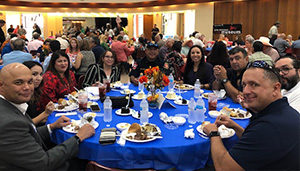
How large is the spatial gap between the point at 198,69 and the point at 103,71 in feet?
5.63

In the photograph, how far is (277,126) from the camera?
1.42m

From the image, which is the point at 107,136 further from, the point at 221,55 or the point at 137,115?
the point at 221,55

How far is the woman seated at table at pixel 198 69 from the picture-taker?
418 centimetres

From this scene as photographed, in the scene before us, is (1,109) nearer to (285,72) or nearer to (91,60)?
(285,72)

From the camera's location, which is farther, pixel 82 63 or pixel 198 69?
pixel 82 63

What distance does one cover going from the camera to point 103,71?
4141 millimetres

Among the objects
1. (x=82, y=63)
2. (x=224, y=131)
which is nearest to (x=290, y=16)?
(x=82, y=63)

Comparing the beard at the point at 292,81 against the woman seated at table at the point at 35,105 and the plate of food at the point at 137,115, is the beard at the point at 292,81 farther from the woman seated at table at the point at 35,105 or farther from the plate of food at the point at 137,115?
the woman seated at table at the point at 35,105

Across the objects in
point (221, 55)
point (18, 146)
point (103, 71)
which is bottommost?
point (18, 146)

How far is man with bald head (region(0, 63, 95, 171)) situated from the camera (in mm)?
1494

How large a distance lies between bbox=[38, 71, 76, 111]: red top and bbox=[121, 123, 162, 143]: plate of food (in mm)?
1474

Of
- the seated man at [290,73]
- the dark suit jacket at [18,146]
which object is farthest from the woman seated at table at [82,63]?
the seated man at [290,73]

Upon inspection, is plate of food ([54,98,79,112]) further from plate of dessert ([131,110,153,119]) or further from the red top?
plate of dessert ([131,110,153,119])

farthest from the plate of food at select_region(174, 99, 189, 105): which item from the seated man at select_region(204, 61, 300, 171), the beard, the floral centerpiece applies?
the seated man at select_region(204, 61, 300, 171)
